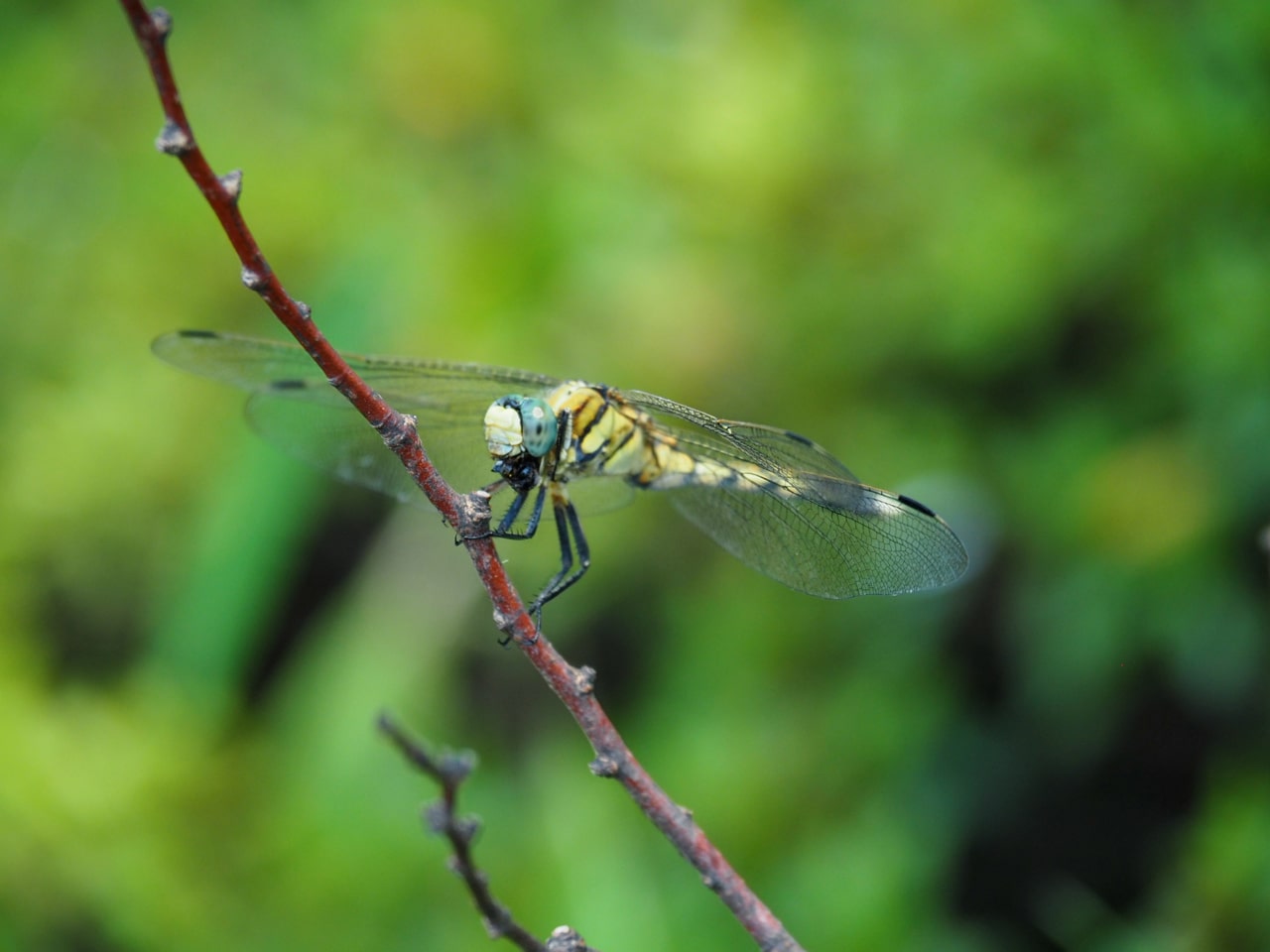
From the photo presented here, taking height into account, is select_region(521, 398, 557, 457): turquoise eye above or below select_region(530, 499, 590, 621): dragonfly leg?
above

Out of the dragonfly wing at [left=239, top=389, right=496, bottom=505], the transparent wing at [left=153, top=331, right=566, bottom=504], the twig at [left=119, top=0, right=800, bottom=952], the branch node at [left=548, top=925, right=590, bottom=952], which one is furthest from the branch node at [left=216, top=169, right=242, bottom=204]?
the dragonfly wing at [left=239, top=389, right=496, bottom=505]

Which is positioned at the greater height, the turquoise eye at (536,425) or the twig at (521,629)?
the turquoise eye at (536,425)

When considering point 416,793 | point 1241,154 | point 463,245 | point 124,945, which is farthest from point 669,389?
point 124,945

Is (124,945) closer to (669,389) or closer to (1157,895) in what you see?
(669,389)

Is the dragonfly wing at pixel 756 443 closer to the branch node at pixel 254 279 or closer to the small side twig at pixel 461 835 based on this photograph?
the small side twig at pixel 461 835

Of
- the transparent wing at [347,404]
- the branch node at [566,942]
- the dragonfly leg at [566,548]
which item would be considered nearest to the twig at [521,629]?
the branch node at [566,942]

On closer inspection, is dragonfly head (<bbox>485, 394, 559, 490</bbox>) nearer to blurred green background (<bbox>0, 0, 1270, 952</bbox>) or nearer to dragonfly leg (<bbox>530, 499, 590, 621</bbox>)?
dragonfly leg (<bbox>530, 499, 590, 621</bbox>)
